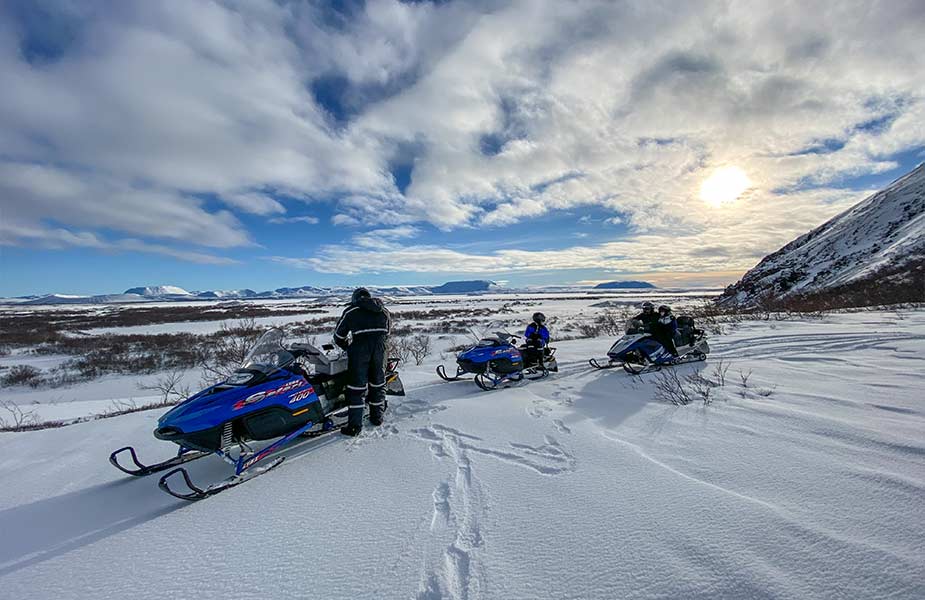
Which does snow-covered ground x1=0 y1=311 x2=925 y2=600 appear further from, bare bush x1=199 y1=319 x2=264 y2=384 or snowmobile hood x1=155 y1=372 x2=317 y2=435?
bare bush x1=199 y1=319 x2=264 y2=384

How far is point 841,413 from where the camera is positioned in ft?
12.6

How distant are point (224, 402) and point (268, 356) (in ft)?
2.76

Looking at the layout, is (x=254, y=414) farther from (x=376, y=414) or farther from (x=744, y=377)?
(x=744, y=377)

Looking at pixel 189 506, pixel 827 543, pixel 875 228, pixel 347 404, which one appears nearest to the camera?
pixel 827 543

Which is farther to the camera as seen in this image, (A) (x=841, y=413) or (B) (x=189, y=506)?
(A) (x=841, y=413)

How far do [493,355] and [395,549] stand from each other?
459 cm

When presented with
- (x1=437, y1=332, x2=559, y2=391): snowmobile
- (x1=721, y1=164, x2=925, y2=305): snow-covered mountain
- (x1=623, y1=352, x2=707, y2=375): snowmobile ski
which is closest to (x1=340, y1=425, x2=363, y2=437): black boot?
(x1=437, y1=332, x2=559, y2=391): snowmobile

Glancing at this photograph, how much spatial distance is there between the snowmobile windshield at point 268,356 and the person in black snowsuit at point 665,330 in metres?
6.67

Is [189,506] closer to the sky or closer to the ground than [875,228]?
closer to the ground

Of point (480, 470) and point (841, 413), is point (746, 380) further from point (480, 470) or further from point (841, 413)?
point (480, 470)

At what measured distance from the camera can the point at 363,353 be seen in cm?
488

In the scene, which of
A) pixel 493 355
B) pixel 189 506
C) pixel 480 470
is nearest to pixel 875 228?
pixel 493 355

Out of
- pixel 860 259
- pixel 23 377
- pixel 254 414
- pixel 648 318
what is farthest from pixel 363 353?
pixel 860 259

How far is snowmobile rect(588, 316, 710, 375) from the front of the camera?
7188 mm
